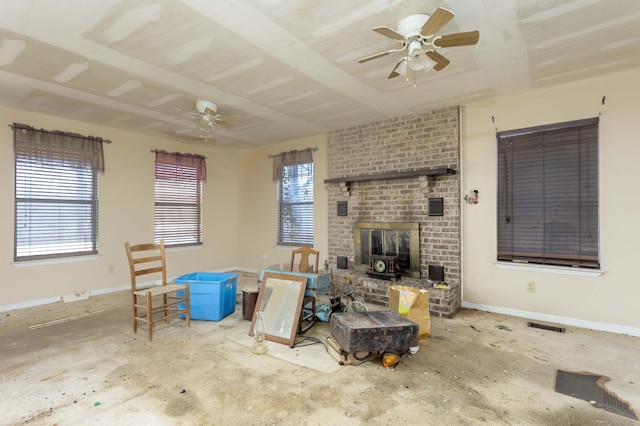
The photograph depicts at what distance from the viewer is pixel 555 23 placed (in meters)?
2.34

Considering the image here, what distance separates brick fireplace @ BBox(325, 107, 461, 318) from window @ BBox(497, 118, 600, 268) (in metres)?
0.58

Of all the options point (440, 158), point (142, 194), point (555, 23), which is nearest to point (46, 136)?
point (142, 194)

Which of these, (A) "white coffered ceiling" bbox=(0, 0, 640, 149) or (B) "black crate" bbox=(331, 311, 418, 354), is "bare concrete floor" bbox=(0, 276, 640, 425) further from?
(A) "white coffered ceiling" bbox=(0, 0, 640, 149)

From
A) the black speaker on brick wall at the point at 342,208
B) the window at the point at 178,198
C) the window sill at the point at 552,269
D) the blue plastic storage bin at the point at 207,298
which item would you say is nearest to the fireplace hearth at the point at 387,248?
the black speaker on brick wall at the point at 342,208

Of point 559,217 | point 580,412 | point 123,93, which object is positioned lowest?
point 580,412

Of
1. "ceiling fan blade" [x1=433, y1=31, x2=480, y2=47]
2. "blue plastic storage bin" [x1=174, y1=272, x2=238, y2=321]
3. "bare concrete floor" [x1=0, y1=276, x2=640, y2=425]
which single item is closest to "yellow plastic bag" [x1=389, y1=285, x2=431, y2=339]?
"bare concrete floor" [x1=0, y1=276, x2=640, y2=425]

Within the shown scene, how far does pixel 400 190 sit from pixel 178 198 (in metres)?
4.00

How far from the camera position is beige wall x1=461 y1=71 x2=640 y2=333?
319cm

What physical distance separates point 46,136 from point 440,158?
5319 millimetres

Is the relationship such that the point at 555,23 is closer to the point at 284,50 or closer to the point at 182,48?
the point at 284,50

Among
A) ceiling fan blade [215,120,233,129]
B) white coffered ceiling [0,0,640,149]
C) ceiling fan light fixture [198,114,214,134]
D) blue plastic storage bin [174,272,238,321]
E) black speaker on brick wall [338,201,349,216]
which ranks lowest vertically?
blue plastic storage bin [174,272,238,321]

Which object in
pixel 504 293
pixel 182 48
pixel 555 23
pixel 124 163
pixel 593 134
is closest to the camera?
pixel 555 23

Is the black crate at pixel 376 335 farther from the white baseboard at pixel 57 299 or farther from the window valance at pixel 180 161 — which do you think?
the window valance at pixel 180 161

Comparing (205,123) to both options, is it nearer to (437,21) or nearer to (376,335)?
(437,21)
